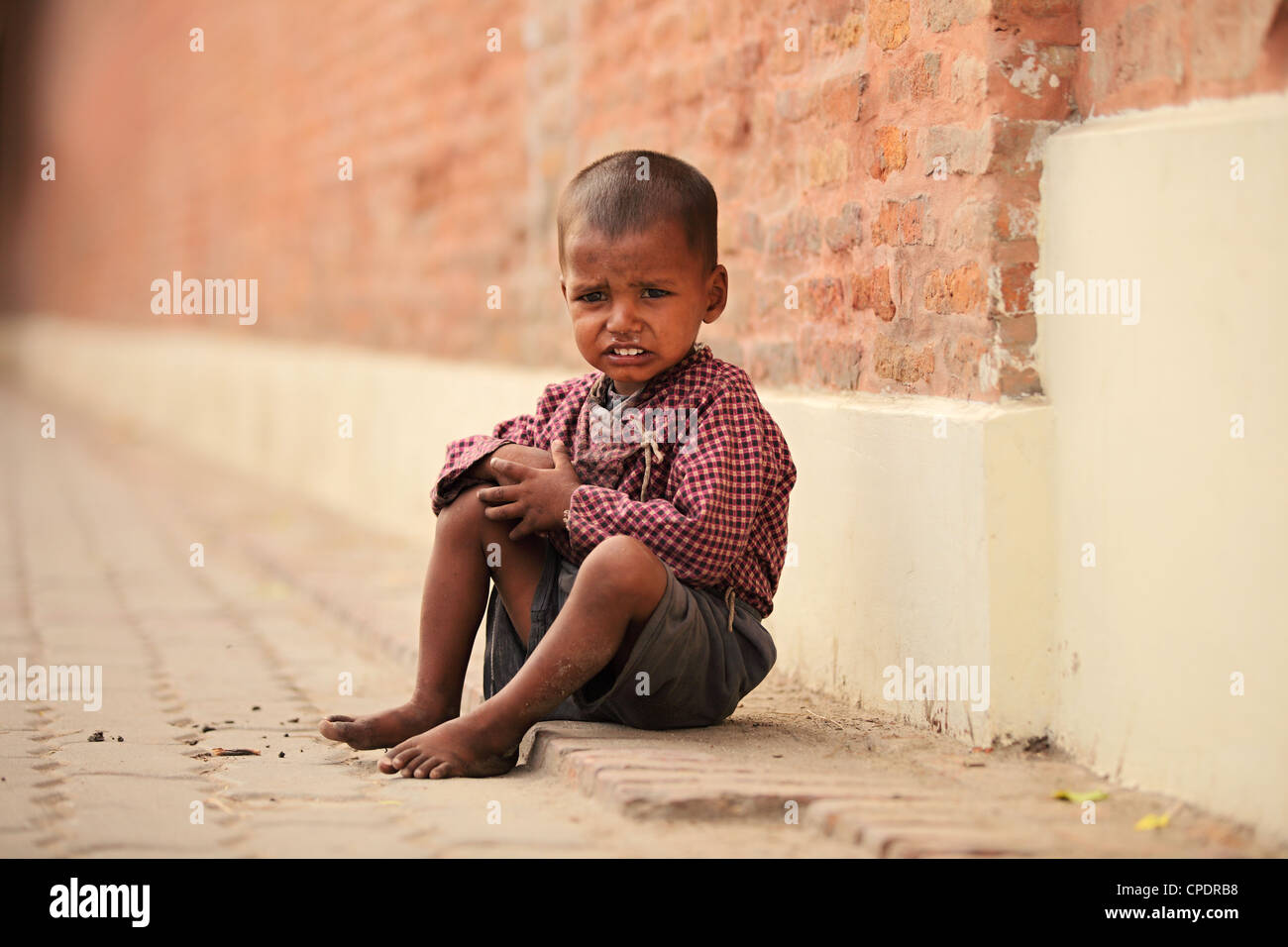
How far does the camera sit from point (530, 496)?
325 centimetres

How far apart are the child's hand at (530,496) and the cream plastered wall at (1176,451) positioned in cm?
104

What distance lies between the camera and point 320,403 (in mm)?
9328

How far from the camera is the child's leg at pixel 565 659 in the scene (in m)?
3.02

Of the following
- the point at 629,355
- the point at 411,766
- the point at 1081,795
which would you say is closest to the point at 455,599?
the point at 411,766

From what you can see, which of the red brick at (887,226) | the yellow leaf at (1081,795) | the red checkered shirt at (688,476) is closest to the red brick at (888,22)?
the red brick at (887,226)

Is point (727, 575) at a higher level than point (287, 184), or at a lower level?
lower

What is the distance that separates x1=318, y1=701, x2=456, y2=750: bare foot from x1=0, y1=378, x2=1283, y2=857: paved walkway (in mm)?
78

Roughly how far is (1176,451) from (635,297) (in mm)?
1160

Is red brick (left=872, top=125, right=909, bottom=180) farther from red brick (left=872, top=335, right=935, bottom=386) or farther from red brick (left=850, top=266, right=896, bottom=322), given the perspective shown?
red brick (left=872, top=335, right=935, bottom=386)

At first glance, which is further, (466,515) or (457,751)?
(466,515)

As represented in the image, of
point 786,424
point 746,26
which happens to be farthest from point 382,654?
point 746,26

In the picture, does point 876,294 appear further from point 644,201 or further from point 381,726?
point 381,726
